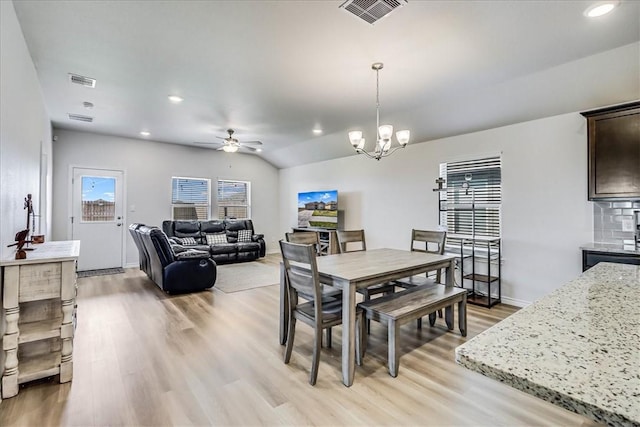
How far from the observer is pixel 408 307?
8.59ft

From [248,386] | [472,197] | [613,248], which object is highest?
[472,197]

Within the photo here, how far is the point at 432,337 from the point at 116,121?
592 centimetres

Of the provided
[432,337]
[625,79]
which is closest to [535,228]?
[625,79]

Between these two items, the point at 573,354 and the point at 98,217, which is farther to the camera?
the point at 98,217

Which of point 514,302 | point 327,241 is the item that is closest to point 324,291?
point 514,302

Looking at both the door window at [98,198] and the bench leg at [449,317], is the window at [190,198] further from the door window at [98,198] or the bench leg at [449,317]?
the bench leg at [449,317]

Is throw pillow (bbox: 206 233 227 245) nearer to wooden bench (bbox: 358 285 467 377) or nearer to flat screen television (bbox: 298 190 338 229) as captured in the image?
flat screen television (bbox: 298 190 338 229)

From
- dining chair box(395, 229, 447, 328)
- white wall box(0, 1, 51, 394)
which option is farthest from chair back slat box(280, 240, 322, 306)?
white wall box(0, 1, 51, 394)

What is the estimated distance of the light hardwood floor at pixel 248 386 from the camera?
1925 mm

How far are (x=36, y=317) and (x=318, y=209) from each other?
5251 millimetres

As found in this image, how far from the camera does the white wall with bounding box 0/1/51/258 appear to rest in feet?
7.27

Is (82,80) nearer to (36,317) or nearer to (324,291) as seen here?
(36,317)

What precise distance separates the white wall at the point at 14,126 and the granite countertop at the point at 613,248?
5.11 meters

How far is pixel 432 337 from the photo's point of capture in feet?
10.2
